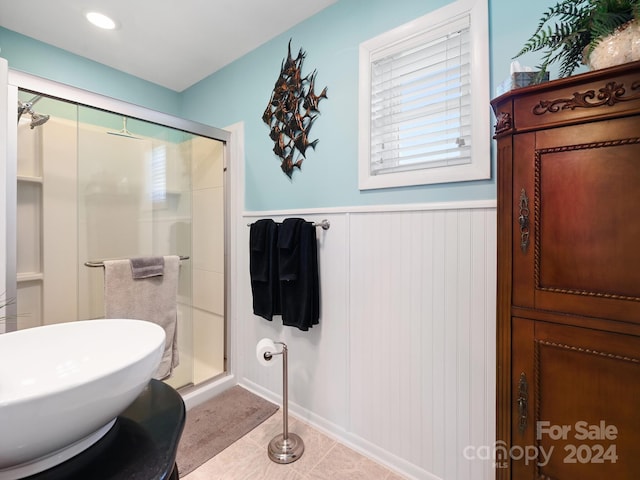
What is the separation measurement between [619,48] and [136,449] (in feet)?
4.39

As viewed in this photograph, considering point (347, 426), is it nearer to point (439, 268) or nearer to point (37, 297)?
point (439, 268)

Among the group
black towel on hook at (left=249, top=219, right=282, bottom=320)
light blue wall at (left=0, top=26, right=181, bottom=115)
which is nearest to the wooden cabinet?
black towel on hook at (left=249, top=219, right=282, bottom=320)

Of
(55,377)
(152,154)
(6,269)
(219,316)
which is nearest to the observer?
(55,377)

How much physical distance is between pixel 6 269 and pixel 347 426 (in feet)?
5.53

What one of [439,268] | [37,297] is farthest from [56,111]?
[439,268]

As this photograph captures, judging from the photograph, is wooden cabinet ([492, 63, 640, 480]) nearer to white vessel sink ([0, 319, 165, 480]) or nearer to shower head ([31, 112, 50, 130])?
white vessel sink ([0, 319, 165, 480])

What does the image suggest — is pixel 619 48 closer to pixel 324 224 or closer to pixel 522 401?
pixel 522 401

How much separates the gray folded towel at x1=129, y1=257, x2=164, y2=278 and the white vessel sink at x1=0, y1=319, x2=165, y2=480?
892mm

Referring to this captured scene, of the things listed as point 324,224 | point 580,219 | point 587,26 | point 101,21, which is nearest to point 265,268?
point 324,224

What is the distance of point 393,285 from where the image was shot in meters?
1.36

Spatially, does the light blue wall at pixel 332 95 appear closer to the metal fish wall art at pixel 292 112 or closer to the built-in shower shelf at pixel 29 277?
the metal fish wall art at pixel 292 112

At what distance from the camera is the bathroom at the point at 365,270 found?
1.16 meters

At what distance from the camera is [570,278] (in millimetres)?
710

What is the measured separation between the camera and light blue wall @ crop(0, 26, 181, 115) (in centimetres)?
178
